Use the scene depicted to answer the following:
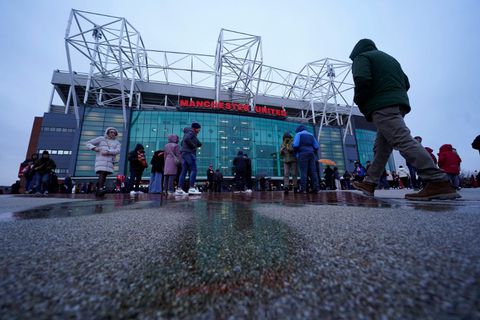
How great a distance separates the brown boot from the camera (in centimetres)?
187

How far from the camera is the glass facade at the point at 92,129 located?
70.4ft

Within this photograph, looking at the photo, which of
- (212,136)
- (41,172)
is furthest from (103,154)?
(212,136)

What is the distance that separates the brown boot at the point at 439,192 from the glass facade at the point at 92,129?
24797 mm

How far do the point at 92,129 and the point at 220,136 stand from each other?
1391 centimetres

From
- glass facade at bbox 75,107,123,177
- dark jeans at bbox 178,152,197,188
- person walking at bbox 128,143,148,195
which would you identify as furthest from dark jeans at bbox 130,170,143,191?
glass facade at bbox 75,107,123,177

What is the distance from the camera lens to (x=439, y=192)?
188 centimetres

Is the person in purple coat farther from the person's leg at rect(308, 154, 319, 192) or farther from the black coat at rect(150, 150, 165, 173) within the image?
the person's leg at rect(308, 154, 319, 192)

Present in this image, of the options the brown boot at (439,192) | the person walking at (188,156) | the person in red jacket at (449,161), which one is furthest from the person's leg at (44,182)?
the person in red jacket at (449,161)

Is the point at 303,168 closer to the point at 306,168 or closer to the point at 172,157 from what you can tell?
the point at 306,168

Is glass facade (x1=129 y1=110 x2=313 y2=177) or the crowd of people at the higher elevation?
glass facade (x1=129 y1=110 x2=313 y2=177)

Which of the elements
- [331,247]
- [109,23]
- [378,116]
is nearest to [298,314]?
[331,247]

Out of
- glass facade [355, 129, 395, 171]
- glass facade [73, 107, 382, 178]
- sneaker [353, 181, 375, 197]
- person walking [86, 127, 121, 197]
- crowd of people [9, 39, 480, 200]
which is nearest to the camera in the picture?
crowd of people [9, 39, 480, 200]

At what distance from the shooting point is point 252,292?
31cm

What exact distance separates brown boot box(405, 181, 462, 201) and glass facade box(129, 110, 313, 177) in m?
22.7
